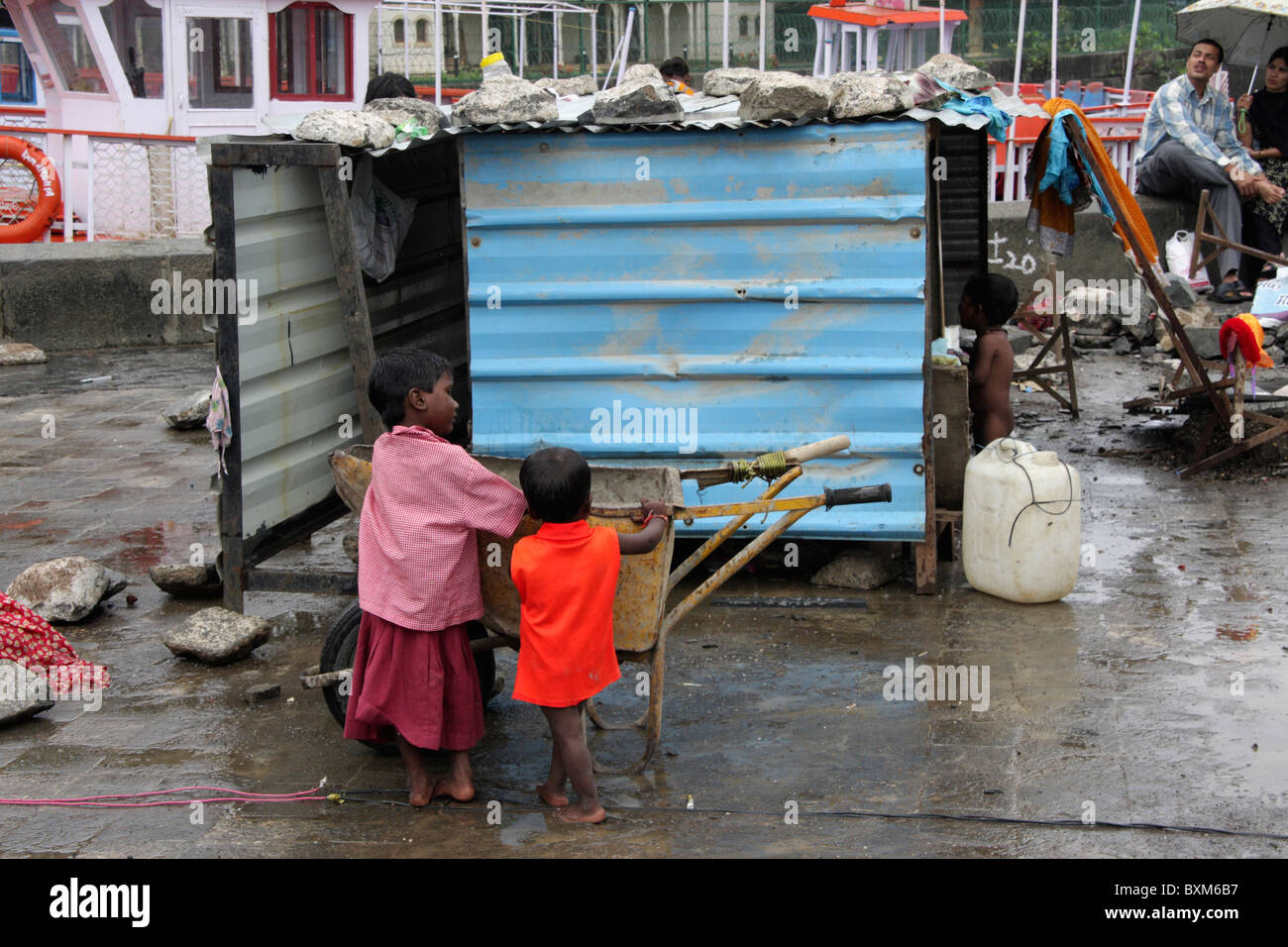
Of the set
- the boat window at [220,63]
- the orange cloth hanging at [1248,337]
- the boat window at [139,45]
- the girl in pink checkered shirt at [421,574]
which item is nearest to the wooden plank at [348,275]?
the girl in pink checkered shirt at [421,574]

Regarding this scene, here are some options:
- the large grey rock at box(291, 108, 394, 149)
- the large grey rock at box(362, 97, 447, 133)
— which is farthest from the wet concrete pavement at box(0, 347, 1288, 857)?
the large grey rock at box(362, 97, 447, 133)

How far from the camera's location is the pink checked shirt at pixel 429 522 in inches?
156

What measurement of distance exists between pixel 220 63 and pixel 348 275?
33.6 feet

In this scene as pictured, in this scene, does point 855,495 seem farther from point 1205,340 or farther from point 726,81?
point 1205,340

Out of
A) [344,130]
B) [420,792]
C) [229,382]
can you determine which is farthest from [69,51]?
[420,792]

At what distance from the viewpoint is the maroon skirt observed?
4027 millimetres

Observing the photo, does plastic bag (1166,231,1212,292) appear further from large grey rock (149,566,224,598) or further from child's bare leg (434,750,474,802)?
child's bare leg (434,750,474,802)

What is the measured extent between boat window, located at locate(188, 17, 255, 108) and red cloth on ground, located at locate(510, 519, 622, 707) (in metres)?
12.2

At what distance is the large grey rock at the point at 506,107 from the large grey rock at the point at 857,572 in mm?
2356

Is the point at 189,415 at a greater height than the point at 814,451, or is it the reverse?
the point at 814,451

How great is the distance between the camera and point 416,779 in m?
4.08

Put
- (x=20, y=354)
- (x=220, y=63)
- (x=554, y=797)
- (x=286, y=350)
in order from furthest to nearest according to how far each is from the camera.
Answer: (x=220, y=63), (x=20, y=354), (x=286, y=350), (x=554, y=797)

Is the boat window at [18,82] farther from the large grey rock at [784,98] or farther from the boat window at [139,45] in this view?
the large grey rock at [784,98]
